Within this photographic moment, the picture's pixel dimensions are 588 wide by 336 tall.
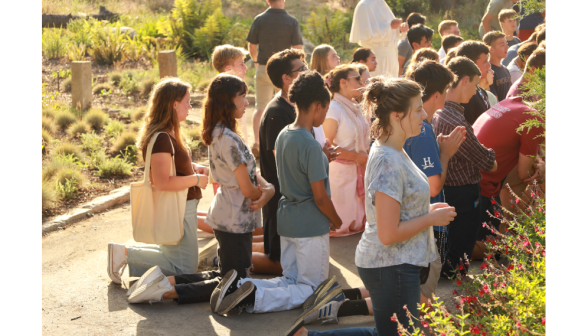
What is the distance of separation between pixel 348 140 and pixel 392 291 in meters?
2.85

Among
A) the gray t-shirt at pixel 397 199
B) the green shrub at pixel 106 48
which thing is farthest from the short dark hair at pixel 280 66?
the green shrub at pixel 106 48

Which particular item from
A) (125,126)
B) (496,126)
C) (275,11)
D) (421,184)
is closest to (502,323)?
(421,184)

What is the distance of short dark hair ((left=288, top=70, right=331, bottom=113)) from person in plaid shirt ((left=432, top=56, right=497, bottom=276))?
1.02 meters

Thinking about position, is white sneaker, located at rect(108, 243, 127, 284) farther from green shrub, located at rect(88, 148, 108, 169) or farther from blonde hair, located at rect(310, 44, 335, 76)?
A: green shrub, located at rect(88, 148, 108, 169)

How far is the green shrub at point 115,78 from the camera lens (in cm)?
1338

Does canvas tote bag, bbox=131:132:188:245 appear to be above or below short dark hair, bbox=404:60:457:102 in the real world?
below

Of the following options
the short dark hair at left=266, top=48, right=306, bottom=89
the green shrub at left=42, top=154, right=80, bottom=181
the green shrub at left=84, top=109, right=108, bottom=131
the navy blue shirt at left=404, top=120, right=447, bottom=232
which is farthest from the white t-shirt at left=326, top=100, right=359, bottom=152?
the green shrub at left=84, top=109, right=108, bottom=131

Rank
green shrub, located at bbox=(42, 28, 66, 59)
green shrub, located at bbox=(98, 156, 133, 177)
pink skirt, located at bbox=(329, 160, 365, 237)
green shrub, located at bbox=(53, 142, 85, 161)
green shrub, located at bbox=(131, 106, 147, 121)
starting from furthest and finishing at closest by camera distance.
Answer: green shrub, located at bbox=(42, 28, 66, 59), green shrub, located at bbox=(131, 106, 147, 121), green shrub, located at bbox=(53, 142, 85, 161), green shrub, located at bbox=(98, 156, 133, 177), pink skirt, located at bbox=(329, 160, 365, 237)

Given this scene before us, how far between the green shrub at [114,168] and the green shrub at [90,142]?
93 cm

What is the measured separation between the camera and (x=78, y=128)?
9617 millimetres

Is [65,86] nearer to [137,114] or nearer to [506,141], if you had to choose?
[137,114]

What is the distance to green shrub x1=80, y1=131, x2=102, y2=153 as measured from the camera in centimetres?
876

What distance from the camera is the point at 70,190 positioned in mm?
6891

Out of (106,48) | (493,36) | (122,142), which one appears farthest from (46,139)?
(106,48)
